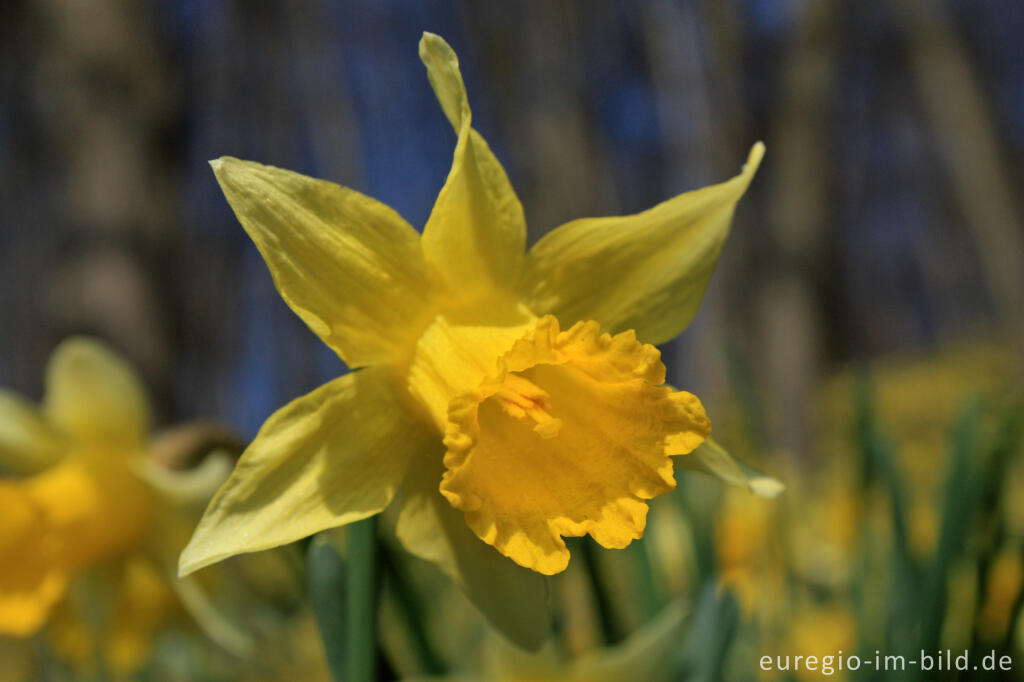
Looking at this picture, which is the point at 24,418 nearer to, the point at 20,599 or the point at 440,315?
the point at 20,599

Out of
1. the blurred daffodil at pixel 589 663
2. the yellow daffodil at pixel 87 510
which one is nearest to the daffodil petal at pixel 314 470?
the blurred daffodil at pixel 589 663

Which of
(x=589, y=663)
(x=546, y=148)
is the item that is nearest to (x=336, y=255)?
(x=589, y=663)

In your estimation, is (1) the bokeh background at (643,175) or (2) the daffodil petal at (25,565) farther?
(1) the bokeh background at (643,175)

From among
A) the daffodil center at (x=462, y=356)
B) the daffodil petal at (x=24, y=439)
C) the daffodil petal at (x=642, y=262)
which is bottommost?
the daffodil petal at (x=24, y=439)

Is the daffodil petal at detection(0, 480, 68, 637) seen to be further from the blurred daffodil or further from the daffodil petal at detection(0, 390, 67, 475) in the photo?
the blurred daffodil

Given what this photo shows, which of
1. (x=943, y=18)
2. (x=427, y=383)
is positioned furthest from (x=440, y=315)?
(x=943, y=18)

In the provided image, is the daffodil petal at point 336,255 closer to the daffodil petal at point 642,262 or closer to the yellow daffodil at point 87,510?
the daffodil petal at point 642,262
